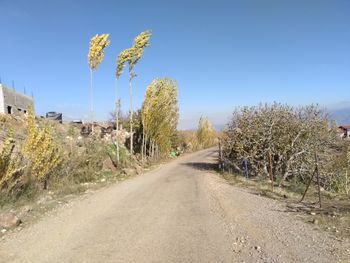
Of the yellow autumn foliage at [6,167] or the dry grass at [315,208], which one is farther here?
the yellow autumn foliage at [6,167]

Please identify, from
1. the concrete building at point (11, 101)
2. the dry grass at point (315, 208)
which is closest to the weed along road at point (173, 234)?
the dry grass at point (315, 208)

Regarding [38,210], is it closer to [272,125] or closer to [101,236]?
[101,236]

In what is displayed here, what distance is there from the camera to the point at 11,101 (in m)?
32.8

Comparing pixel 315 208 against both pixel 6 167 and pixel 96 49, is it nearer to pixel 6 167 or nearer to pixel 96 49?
pixel 6 167

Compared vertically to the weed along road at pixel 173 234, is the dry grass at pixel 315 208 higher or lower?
higher

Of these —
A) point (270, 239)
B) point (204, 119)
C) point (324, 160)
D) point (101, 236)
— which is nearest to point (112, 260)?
point (101, 236)

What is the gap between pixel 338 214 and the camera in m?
9.45

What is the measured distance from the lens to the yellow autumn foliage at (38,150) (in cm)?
1438

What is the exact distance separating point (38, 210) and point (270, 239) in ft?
23.4

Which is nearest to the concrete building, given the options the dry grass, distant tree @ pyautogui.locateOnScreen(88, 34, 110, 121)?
distant tree @ pyautogui.locateOnScreen(88, 34, 110, 121)

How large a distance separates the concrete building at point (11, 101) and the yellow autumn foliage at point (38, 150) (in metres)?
16.2

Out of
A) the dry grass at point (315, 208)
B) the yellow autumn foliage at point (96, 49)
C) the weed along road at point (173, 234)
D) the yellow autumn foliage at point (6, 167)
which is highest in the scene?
the yellow autumn foliage at point (96, 49)

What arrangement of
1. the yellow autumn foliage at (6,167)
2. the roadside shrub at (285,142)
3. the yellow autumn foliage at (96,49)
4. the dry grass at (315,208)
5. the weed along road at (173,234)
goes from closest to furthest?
the weed along road at (173,234) → the dry grass at (315,208) → the yellow autumn foliage at (6,167) → the roadside shrub at (285,142) → the yellow autumn foliage at (96,49)

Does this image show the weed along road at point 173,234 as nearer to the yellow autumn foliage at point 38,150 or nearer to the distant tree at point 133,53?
the yellow autumn foliage at point 38,150
